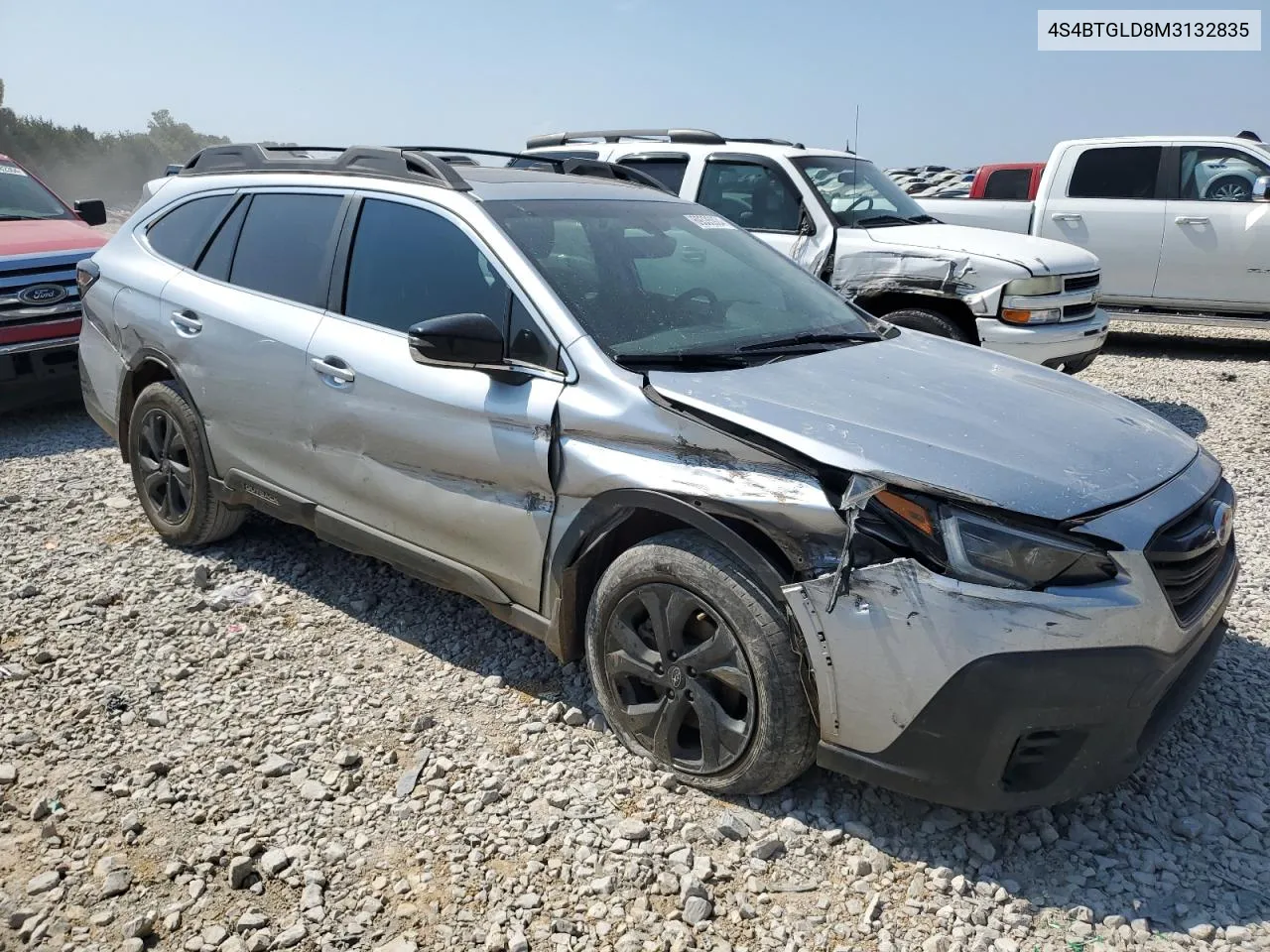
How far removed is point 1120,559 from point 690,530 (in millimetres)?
1115

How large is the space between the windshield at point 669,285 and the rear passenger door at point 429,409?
19cm

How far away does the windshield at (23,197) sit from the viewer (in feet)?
27.0

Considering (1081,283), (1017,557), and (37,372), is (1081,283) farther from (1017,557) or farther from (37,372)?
(37,372)

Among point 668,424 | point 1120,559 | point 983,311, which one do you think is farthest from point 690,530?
point 983,311

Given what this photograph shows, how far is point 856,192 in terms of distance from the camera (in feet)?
25.5

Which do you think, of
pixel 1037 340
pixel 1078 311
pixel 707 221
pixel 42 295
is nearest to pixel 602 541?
pixel 707 221

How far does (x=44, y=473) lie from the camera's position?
20.3 ft

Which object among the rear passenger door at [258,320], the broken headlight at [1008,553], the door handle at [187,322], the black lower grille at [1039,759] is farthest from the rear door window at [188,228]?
the black lower grille at [1039,759]

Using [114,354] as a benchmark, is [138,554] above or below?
below

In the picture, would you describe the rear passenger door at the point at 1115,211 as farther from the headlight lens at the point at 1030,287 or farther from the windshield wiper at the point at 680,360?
the windshield wiper at the point at 680,360

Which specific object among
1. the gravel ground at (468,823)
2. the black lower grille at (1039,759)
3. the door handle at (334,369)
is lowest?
the gravel ground at (468,823)

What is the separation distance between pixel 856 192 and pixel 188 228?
16.4ft

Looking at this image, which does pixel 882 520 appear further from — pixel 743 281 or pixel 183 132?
pixel 183 132

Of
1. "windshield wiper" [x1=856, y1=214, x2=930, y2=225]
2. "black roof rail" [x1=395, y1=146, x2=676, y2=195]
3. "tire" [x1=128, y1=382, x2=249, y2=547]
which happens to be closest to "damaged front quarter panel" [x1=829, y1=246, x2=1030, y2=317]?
"windshield wiper" [x1=856, y1=214, x2=930, y2=225]
